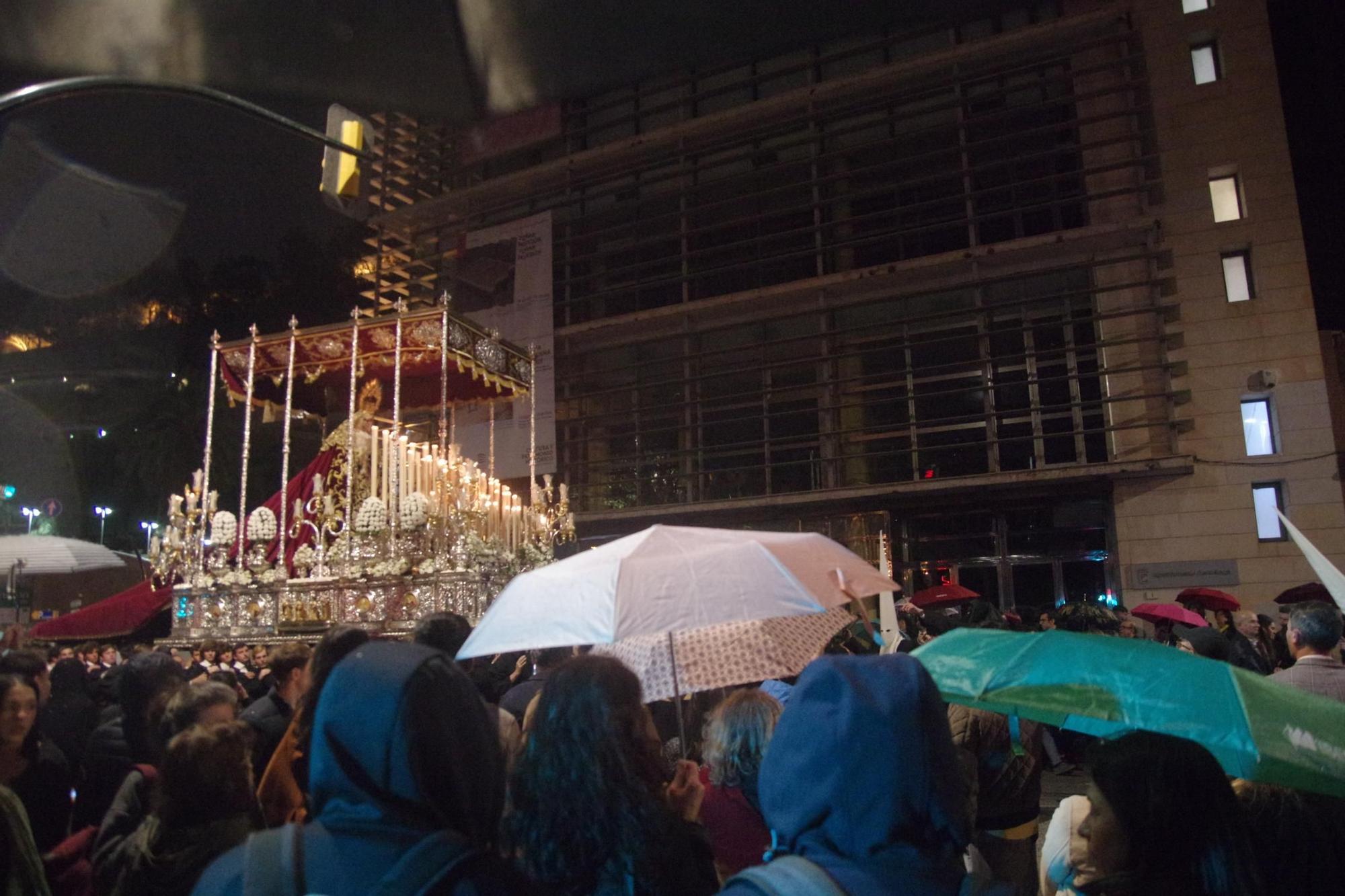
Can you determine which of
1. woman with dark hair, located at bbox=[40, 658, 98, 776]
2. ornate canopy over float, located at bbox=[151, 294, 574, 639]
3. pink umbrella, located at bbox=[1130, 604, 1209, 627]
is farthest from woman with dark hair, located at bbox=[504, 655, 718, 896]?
pink umbrella, located at bbox=[1130, 604, 1209, 627]

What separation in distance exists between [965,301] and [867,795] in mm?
19994

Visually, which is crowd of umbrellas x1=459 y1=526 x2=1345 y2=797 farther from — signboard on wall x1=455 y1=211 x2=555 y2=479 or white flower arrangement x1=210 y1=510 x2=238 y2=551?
signboard on wall x1=455 y1=211 x2=555 y2=479

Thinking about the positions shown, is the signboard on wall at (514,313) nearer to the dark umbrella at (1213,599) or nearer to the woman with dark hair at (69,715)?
the dark umbrella at (1213,599)

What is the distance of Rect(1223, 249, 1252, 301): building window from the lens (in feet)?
59.3

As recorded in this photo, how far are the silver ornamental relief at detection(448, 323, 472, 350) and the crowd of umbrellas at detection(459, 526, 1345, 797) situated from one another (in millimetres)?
8060

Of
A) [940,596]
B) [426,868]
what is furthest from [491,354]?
[426,868]

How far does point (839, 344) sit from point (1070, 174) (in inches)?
230

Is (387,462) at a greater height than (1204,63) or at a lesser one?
lesser

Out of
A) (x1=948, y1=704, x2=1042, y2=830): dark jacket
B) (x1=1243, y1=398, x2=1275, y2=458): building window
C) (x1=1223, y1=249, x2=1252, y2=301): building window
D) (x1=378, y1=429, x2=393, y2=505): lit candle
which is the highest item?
(x1=1223, y1=249, x2=1252, y2=301): building window

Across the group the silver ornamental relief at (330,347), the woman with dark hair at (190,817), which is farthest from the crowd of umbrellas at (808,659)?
the silver ornamental relief at (330,347)

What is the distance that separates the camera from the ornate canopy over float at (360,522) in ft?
32.7

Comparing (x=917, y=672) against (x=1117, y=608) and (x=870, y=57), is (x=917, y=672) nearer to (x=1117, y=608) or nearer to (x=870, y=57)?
(x=1117, y=608)

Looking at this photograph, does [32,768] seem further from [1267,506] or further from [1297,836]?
[1267,506]

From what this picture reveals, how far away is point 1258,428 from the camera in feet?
58.0
